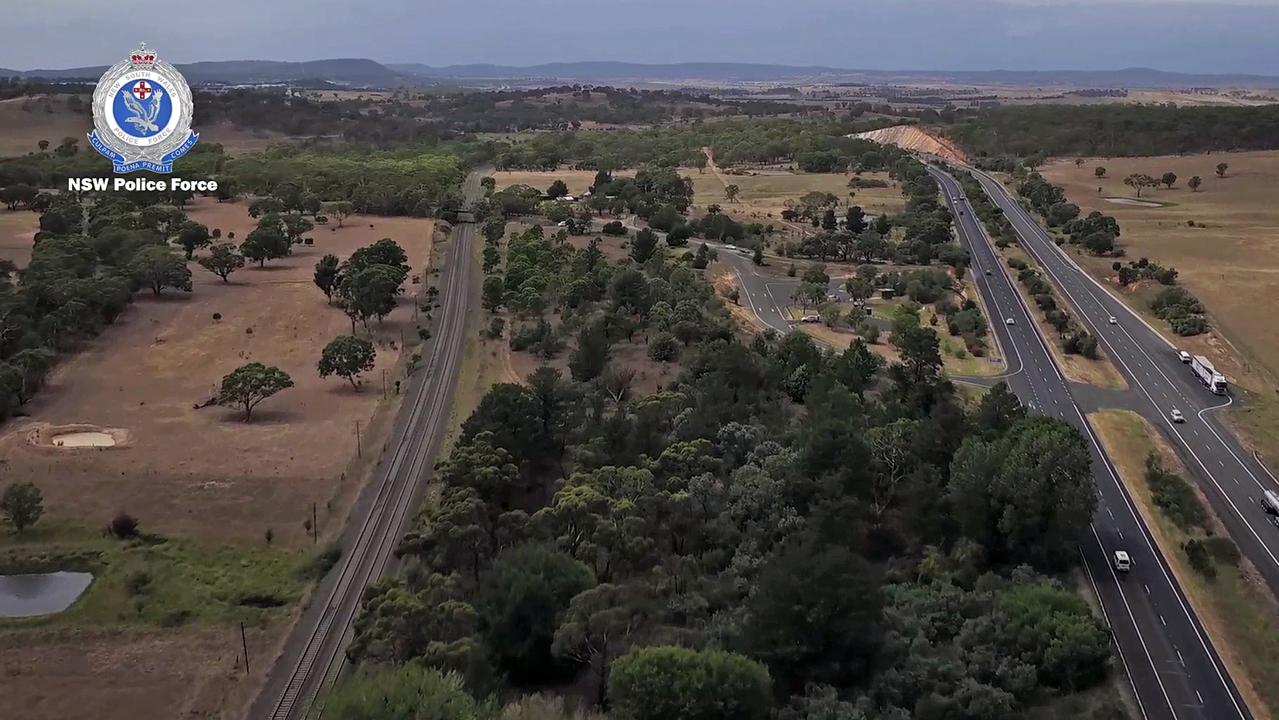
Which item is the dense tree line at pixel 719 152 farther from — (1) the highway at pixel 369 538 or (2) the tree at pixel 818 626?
(2) the tree at pixel 818 626

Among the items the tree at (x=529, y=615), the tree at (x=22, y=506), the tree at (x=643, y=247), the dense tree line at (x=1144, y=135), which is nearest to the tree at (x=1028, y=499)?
the tree at (x=529, y=615)

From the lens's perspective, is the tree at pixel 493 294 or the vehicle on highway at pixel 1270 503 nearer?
the vehicle on highway at pixel 1270 503

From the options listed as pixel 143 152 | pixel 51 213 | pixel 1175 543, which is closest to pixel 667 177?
Answer: pixel 143 152

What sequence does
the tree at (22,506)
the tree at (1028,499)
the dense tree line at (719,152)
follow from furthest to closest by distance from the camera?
the dense tree line at (719,152), the tree at (22,506), the tree at (1028,499)

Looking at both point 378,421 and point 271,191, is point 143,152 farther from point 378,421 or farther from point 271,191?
point 378,421

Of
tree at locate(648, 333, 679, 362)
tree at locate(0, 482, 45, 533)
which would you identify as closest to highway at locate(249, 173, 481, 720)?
tree at locate(0, 482, 45, 533)

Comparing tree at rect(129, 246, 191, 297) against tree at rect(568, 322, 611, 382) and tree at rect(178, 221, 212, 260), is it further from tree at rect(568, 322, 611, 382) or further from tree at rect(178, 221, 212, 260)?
tree at rect(568, 322, 611, 382)

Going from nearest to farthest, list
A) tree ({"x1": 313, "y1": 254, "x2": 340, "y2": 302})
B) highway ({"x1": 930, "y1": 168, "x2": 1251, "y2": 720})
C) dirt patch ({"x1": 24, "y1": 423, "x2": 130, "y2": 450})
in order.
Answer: highway ({"x1": 930, "y1": 168, "x2": 1251, "y2": 720})
dirt patch ({"x1": 24, "y1": 423, "x2": 130, "y2": 450})
tree ({"x1": 313, "y1": 254, "x2": 340, "y2": 302})
